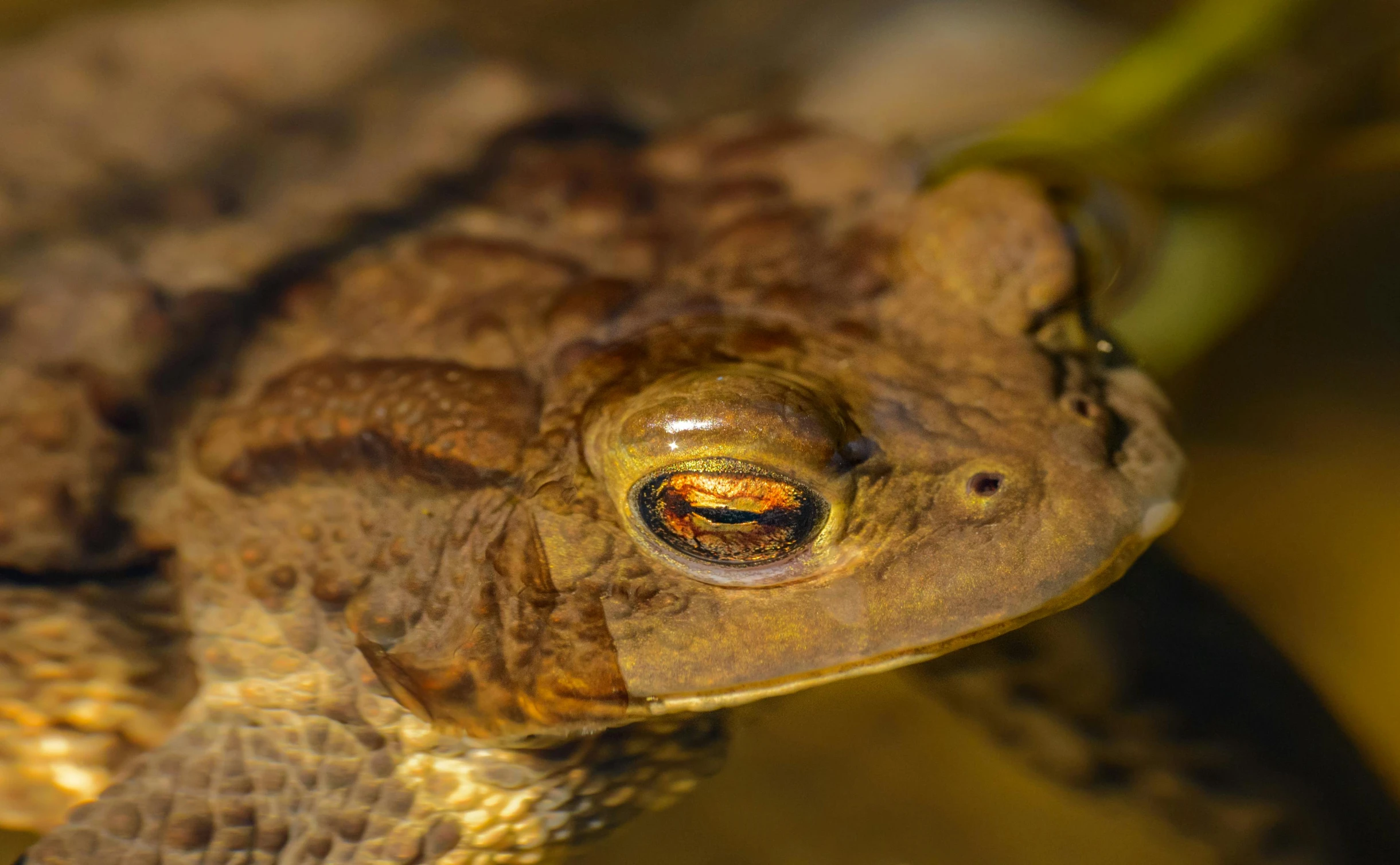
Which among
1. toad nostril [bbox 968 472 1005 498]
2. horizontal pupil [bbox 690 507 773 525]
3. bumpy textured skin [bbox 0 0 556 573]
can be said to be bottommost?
toad nostril [bbox 968 472 1005 498]

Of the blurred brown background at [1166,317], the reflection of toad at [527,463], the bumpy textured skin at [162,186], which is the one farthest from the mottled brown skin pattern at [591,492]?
the blurred brown background at [1166,317]

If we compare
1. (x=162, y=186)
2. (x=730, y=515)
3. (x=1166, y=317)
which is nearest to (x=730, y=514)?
(x=730, y=515)

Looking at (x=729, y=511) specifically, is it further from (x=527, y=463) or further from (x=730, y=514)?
(x=527, y=463)

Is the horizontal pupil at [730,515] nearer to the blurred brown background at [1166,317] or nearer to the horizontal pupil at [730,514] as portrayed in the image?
the horizontal pupil at [730,514]

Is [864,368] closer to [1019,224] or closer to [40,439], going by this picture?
[1019,224]

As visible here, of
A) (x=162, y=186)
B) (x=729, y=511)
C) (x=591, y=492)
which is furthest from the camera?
(x=162, y=186)

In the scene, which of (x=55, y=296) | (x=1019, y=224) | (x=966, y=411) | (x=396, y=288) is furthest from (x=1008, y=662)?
(x=55, y=296)

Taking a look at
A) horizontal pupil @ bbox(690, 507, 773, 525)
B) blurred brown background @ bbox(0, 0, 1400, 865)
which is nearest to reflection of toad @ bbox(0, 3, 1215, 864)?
horizontal pupil @ bbox(690, 507, 773, 525)

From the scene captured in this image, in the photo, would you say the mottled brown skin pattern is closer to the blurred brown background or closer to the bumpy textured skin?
the bumpy textured skin
